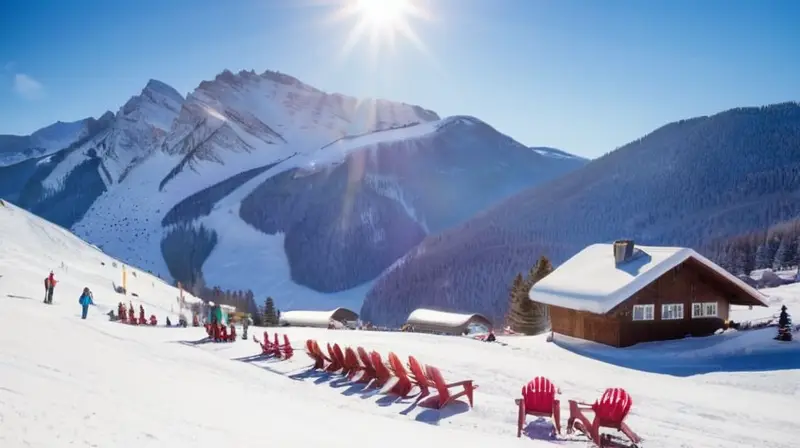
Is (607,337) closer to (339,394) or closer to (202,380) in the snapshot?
(339,394)

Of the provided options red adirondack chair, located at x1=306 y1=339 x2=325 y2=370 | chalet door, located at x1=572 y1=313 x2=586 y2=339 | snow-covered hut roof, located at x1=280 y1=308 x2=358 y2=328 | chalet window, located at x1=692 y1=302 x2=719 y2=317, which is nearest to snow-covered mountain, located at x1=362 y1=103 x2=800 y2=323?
snow-covered hut roof, located at x1=280 y1=308 x2=358 y2=328

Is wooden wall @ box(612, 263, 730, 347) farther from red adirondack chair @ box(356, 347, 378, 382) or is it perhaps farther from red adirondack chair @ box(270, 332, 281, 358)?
red adirondack chair @ box(270, 332, 281, 358)

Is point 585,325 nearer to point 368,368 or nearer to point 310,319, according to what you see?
point 368,368

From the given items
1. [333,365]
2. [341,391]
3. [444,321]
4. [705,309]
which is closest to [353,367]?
[333,365]

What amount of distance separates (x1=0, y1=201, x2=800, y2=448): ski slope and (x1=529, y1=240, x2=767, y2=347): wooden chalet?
127 centimetres

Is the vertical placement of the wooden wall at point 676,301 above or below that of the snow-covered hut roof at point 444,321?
above

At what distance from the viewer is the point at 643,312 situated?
27078 millimetres

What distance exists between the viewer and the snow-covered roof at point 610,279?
1008 inches

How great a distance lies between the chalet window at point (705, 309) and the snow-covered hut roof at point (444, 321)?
3044 centimetres

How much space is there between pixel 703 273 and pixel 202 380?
24367 mm

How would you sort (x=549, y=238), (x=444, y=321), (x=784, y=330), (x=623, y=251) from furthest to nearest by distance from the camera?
(x=549, y=238), (x=444, y=321), (x=623, y=251), (x=784, y=330)

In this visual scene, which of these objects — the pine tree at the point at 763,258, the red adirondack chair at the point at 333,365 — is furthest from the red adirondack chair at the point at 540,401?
the pine tree at the point at 763,258

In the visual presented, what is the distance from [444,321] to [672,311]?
33.6 m

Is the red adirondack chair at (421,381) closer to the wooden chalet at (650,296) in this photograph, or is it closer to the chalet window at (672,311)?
the wooden chalet at (650,296)
